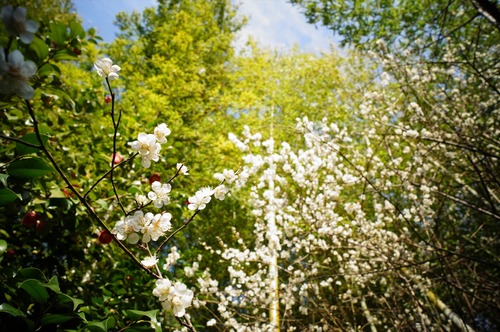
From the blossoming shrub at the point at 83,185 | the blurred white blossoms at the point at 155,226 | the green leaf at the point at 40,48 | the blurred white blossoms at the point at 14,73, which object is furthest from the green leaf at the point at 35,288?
the green leaf at the point at 40,48

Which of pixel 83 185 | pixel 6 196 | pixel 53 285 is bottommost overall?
pixel 53 285

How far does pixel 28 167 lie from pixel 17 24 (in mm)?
524

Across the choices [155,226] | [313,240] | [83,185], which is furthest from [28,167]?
[313,240]

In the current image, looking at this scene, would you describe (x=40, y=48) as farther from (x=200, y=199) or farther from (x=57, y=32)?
(x=200, y=199)

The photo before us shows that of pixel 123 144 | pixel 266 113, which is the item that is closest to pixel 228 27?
pixel 266 113

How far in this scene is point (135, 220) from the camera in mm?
854

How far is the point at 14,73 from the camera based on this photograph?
19.8 inches

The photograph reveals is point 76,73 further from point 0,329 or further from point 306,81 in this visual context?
point 306,81

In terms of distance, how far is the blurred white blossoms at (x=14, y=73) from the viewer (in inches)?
19.4

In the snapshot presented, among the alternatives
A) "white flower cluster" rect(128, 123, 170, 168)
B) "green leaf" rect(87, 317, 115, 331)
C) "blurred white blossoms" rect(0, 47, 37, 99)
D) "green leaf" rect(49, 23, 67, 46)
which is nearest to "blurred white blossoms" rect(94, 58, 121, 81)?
"white flower cluster" rect(128, 123, 170, 168)

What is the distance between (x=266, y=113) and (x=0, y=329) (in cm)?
673

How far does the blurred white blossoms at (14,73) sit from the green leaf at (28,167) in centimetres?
43

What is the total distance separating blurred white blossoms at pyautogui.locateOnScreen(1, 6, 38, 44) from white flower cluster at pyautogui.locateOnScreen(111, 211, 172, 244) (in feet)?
1.70

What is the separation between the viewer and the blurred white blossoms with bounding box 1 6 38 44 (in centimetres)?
49
